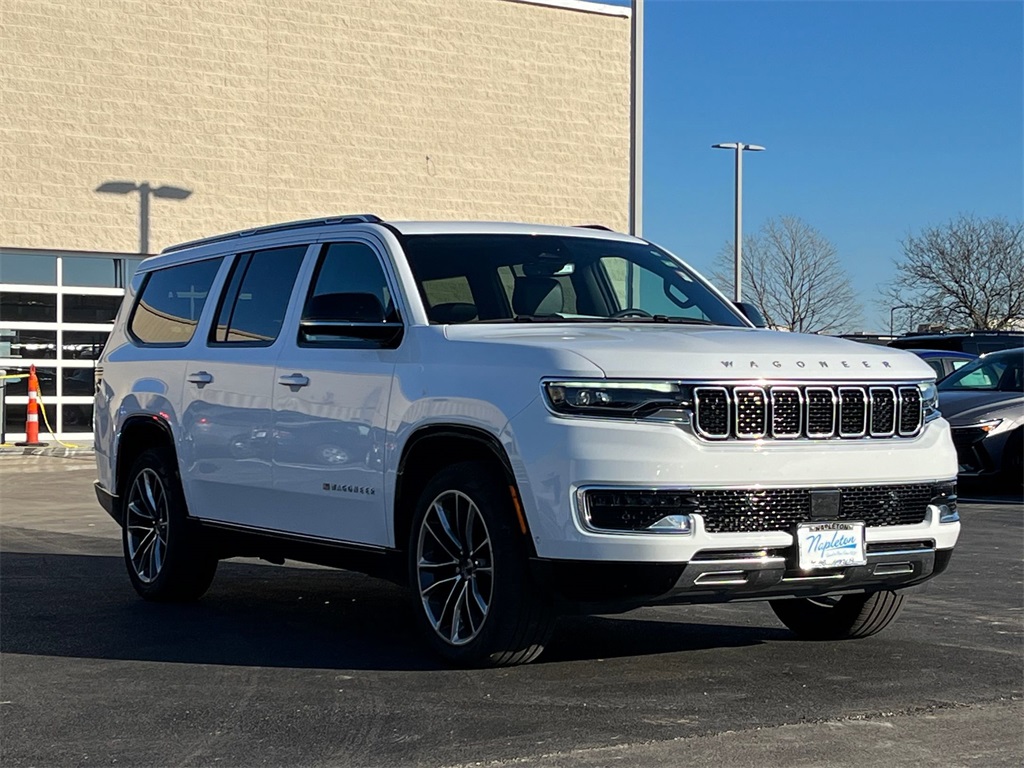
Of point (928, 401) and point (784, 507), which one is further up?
point (928, 401)

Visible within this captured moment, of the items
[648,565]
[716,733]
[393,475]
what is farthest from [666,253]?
[716,733]

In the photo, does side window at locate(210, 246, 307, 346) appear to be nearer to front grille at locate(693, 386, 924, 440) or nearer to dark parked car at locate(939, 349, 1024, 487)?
front grille at locate(693, 386, 924, 440)

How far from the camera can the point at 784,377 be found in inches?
243

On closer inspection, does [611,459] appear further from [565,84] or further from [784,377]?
[565,84]

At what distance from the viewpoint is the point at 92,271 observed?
26203 millimetres

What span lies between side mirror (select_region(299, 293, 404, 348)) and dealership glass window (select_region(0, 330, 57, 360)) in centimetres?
1926

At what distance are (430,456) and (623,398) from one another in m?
1.16

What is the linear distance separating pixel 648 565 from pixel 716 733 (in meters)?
0.74

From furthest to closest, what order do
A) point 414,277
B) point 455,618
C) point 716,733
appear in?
1. point 414,277
2. point 455,618
3. point 716,733

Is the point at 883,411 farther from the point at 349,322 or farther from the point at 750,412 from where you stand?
the point at 349,322

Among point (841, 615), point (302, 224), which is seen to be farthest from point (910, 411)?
point (302, 224)

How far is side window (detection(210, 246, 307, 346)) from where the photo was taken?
7.99 meters

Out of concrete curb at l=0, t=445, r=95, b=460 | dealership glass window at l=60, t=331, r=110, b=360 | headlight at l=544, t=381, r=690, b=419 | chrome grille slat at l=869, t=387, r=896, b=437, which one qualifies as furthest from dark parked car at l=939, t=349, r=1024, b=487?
dealership glass window at l=60, t=331, r=110, b=360

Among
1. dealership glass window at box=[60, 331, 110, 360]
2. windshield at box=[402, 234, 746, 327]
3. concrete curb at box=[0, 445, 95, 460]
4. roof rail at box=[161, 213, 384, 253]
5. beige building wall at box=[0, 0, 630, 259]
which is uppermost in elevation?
beige building wall at box=[0, 0, 630, 259]
